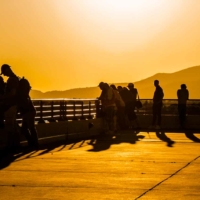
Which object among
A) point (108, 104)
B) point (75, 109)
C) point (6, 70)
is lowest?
point (75, 109)

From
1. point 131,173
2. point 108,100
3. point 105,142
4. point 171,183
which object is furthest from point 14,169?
point 108,100

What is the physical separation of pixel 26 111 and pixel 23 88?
665mm

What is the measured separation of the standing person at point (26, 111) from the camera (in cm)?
1623

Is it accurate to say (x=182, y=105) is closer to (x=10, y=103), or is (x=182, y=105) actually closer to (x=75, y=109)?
(x=75, y=109)

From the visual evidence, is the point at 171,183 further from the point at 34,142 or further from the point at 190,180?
the point at 34,142

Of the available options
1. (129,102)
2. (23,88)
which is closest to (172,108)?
A: (129,102)

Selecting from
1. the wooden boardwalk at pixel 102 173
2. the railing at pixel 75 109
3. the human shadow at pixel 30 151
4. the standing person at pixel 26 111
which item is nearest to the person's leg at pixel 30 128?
the standing person at pixel 26 111

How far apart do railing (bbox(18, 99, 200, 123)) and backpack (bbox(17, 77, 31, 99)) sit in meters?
1.99

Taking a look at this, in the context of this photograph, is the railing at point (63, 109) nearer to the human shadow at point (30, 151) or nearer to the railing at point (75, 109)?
the railing at point (75, 109)

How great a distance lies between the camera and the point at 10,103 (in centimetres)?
1574

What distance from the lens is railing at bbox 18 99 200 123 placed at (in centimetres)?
2030

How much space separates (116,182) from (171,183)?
82 cm

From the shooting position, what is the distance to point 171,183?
10.5 m

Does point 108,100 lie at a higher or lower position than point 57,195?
higher
